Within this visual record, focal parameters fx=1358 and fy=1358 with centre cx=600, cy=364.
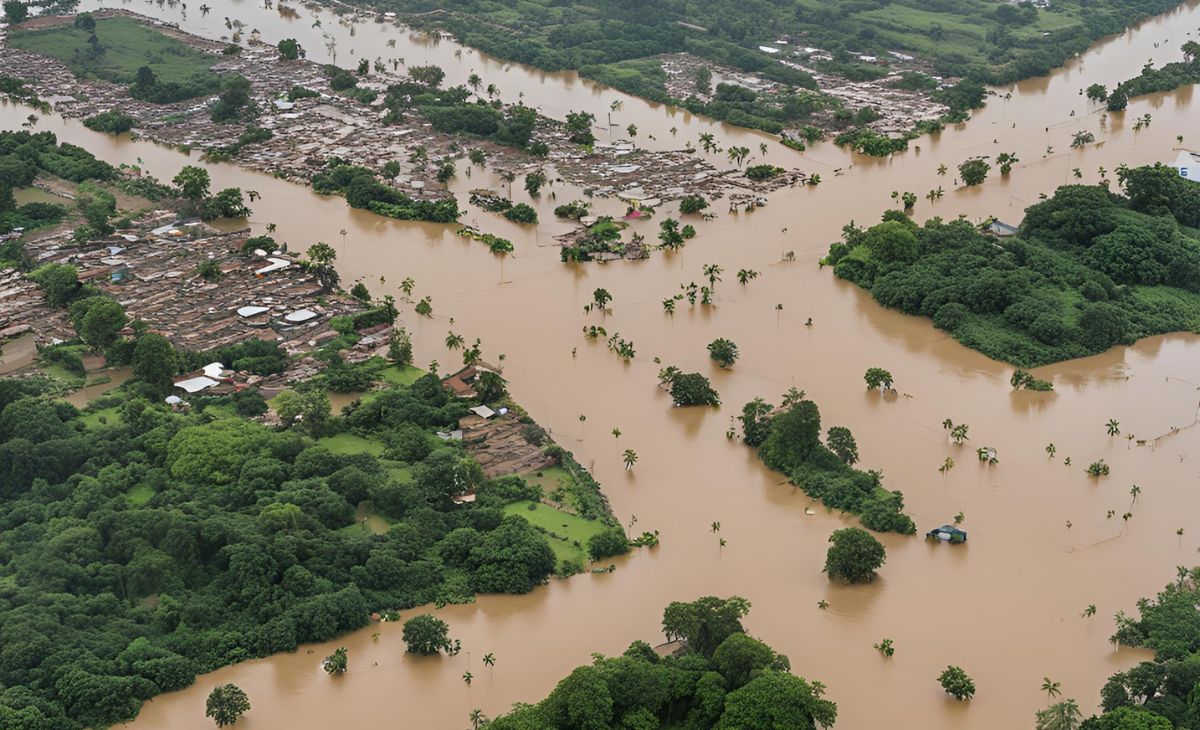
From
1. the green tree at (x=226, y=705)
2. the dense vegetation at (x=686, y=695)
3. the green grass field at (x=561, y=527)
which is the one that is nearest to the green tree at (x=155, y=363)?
the green grass field at (x=561, y=527)

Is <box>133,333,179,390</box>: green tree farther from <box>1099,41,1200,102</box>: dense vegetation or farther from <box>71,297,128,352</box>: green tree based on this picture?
A: <box>1099,41,1200,102</box>: dense vegetation

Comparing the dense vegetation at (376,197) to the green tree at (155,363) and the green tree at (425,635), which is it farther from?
the green tree at (425,635)

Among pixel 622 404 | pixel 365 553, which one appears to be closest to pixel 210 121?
pixel 622 404

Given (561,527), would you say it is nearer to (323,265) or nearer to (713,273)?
(713,273)

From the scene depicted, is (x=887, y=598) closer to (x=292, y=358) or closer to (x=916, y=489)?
(x=916, y=489)

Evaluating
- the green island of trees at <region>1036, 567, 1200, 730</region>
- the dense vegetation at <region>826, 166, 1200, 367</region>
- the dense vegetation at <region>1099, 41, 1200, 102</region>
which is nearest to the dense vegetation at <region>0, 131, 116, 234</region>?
the dense vegetation at <region>826, 166, 1200, 367</region>

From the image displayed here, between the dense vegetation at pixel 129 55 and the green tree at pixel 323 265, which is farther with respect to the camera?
the dense vegetation at pixel 129 55
